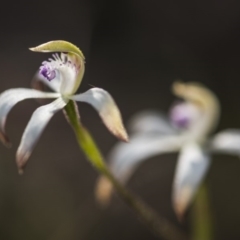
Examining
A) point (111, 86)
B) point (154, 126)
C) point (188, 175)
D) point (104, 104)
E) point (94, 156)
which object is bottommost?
point (111, 86)

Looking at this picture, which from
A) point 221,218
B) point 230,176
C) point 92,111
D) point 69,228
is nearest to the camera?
point 69,228

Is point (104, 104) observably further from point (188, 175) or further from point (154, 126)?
point (154, 126)

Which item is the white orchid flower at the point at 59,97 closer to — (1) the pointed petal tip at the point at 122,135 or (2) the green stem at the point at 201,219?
(1) the pointed petal tip at the point at 122,135

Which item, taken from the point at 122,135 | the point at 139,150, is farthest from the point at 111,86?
the point at 122,135

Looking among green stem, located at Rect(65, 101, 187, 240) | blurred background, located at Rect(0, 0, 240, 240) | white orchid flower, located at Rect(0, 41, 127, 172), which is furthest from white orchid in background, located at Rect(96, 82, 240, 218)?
blurred background, located at Rect(0, 0, 240, 240)

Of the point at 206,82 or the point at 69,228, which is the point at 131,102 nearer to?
the point at 206,82

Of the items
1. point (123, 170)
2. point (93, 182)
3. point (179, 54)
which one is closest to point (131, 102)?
point (179, 54)
